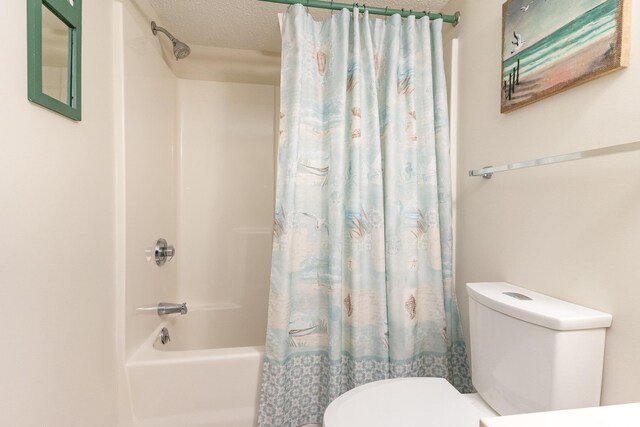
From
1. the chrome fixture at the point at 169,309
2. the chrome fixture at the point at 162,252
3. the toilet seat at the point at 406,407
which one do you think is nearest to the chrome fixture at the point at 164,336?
the chrome fixture at the point at 169,309

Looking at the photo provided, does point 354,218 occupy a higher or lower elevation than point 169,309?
higher

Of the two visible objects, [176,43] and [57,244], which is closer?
[57,244]

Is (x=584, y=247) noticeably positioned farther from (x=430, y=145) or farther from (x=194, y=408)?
(x=194, y=408)

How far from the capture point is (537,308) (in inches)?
35.6

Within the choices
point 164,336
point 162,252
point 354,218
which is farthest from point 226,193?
point 354,218

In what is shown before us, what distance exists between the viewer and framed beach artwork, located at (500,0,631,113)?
829 mm

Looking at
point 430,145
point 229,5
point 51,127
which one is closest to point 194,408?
point 51,127

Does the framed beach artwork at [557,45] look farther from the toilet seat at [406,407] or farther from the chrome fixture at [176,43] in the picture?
the chrome fixture at [176,43]

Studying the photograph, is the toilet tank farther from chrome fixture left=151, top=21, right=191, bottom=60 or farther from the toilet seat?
chrome fixture left=151, top=21, right=191, bottom=60

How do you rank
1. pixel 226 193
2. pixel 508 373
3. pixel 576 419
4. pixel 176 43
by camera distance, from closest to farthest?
pixel 576 419, pixel 508 373, pixel 176 43, pixel 226 193

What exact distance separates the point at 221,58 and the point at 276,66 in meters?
0.36

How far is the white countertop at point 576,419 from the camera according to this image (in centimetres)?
49

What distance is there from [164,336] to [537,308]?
1673mm

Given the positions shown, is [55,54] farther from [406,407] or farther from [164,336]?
[406,407]
